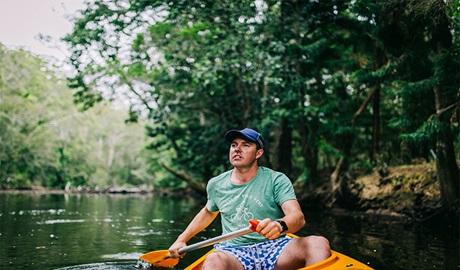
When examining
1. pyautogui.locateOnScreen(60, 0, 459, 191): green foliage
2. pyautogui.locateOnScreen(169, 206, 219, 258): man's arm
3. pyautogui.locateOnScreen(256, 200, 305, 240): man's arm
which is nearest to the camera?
pyautogui.locateOnScreen(256, 200, 305, 240): man's arm

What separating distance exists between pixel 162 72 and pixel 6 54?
1754 centimetres

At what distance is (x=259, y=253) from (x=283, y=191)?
1.60 feet

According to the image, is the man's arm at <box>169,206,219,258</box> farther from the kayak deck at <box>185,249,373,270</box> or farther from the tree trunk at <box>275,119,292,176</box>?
the tree trunk at <box>275,119,292,176</box>

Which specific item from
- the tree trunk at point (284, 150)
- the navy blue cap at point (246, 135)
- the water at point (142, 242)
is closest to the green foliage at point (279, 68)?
the tree trunk at point (284, 150)

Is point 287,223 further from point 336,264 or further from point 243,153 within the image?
point 243,153

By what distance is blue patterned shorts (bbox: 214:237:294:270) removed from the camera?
3064 millimetres

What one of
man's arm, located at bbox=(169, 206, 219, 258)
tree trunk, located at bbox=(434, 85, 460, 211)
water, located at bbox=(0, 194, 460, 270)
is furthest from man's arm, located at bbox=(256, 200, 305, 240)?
tree trunk, located at bbox=(434, 85, 460, 211)

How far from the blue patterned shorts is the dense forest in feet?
16.6

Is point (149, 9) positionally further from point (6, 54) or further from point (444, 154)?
point (6, 54)

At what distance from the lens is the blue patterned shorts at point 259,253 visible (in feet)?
10.1

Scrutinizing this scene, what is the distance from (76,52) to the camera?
13.5 m

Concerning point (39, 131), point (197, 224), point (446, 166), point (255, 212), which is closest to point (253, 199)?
point (255, 212)

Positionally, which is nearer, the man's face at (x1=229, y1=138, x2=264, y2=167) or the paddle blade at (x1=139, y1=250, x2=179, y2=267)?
the man's face at (x1=229, y1=138, x2=264, y2=167)

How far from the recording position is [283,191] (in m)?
3.07
